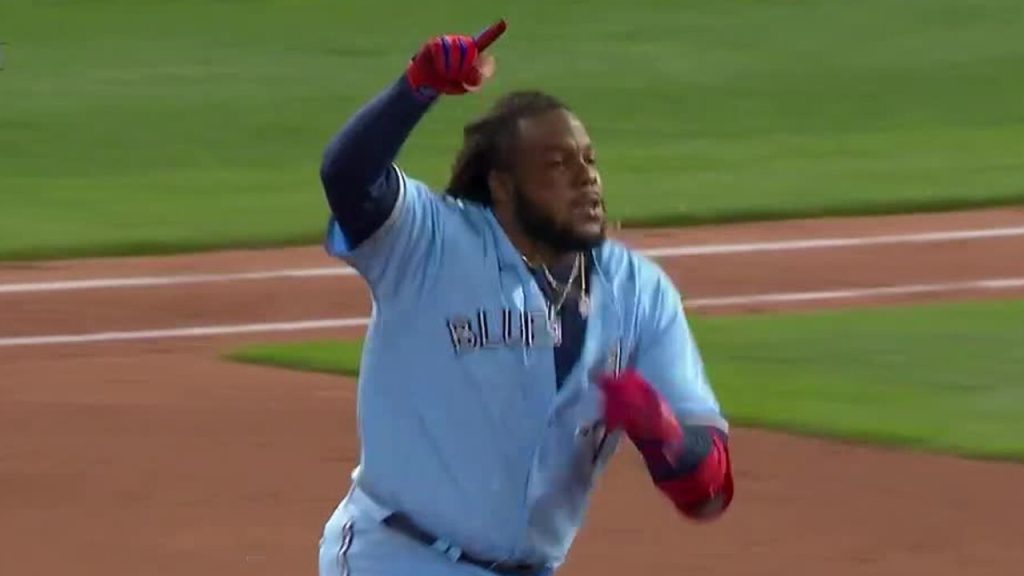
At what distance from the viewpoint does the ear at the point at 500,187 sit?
416cm

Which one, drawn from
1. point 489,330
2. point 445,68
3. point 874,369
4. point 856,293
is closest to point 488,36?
point 445,68

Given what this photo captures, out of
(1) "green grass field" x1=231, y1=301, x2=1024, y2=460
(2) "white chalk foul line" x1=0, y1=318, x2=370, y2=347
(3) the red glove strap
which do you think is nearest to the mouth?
(3) the red glove strap

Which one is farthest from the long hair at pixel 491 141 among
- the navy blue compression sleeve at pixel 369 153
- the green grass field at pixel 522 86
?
the green grass field at pixel 522 86

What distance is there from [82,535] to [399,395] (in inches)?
143

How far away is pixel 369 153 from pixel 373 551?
76 cm

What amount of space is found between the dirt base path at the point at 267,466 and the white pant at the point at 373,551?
2.87 metres

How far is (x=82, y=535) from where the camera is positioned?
747cm

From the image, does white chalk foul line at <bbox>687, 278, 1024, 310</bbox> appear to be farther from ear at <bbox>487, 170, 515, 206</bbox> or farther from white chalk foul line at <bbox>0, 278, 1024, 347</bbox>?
ear at <bbox>487, 170, 515, 206</bbox>

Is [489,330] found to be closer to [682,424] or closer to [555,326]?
[555,326]

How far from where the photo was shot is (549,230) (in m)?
4.09

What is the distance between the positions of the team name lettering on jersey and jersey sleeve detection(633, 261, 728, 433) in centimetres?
28

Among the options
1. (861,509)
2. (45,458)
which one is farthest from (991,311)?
(45,458)

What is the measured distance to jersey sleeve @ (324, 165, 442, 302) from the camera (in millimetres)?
4051

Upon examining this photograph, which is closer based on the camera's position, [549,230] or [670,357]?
[549,230]
